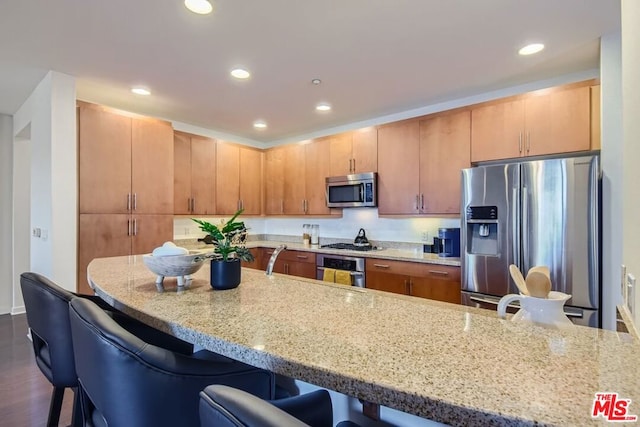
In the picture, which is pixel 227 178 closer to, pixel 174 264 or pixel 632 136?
pixel 174 264

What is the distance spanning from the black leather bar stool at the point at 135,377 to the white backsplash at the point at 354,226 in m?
3.15

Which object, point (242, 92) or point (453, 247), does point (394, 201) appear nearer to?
point (453, 247)

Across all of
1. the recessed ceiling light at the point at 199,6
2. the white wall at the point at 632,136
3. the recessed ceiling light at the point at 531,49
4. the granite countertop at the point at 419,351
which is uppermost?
the recessed ceiling light at the point at 531,49

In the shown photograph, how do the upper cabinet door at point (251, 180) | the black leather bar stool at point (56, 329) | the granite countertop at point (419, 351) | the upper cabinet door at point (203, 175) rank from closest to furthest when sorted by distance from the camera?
the granite countertop at point (419, 351), the black leather bar stool at point (56, 329), the upper cabinet door at point (203, 175), the upper cabinet door at point (251, 180)

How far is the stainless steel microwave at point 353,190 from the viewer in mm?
3711

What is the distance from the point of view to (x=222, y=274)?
145cm

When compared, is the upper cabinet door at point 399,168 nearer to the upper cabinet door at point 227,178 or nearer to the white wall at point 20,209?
the upper cabinet door at point 227,178

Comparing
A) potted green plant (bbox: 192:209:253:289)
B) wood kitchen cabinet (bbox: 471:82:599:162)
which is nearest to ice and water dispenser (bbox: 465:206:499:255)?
wood kitchen cabinet (bbox: 471:82:599:162)

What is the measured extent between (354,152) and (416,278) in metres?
1.71

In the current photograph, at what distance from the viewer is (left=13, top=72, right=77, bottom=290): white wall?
9.02 feet

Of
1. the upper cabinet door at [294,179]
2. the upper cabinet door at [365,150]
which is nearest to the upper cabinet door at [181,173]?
the upper cabinet door at [294,179]

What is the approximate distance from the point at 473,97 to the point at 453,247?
158cm

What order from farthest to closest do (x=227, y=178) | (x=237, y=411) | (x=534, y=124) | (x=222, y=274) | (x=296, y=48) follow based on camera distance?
(x=227, y=178) < (x=534, y=124) < (x=296, y=48) < (x=222, y=274) < (x=237, y=411)

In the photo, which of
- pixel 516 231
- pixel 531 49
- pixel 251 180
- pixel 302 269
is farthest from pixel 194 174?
pixel 531 49
